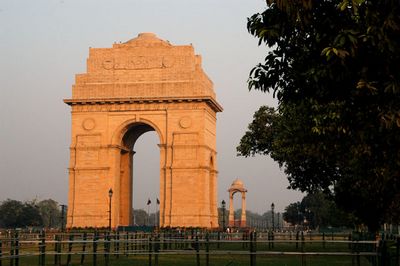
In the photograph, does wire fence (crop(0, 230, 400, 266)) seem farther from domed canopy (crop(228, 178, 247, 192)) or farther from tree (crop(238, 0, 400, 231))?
domed canopy (crop(228, 178, 247, 192))

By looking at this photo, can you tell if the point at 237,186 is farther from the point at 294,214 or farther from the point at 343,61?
the point at 343,61

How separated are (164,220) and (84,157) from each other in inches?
352

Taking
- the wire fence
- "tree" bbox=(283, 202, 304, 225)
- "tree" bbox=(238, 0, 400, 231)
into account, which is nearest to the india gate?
the wire fence

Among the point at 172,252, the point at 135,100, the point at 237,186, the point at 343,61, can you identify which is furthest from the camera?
the point at 237,186

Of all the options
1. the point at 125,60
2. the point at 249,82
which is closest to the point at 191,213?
the point at 125,60

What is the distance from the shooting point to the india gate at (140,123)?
57.2 m

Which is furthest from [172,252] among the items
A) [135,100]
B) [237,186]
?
[237,186]

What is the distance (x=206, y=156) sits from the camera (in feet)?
193

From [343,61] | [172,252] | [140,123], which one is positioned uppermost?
[140,123]

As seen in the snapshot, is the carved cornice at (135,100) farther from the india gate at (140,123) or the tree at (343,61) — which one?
the tree at (343,61)

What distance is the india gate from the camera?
188 feet

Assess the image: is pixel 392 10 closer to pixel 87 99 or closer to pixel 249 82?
pixel 249 82

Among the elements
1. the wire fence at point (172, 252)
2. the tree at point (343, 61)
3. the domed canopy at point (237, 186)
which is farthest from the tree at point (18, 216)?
the tree at point (343, 61)

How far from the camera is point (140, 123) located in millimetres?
59594
